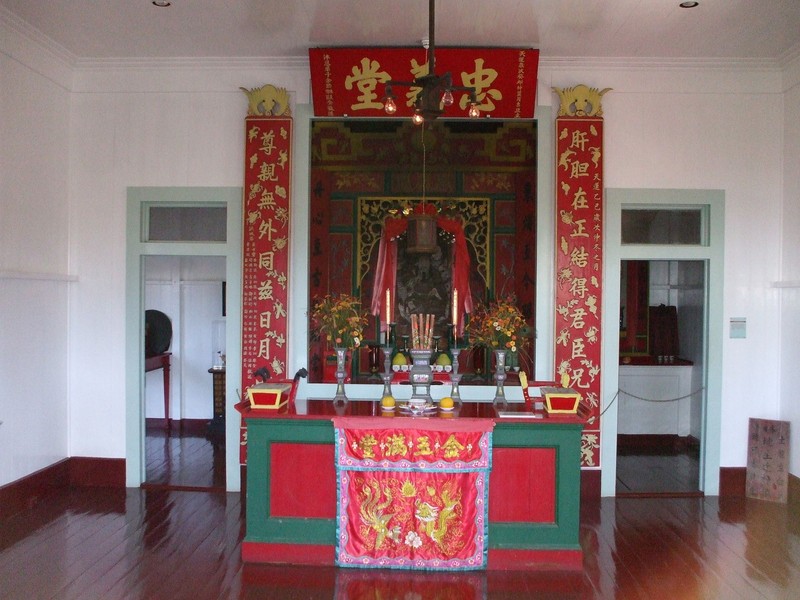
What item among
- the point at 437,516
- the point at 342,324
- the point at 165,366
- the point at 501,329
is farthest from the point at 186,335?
the point at 437,516

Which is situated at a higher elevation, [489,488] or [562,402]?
[562,402]

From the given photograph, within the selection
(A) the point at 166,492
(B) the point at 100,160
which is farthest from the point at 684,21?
(A) the point at 166,492

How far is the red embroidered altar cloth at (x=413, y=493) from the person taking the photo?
3.37 meters

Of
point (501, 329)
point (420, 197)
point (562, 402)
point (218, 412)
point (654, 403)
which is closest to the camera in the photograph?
point (562, 402)

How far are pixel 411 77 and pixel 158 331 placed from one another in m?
4.14

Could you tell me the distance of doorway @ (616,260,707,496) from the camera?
214 inches

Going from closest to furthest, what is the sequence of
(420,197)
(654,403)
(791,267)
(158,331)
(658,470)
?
(791,267)
(658,470)
(654,403)
(158,331)
(420,197)

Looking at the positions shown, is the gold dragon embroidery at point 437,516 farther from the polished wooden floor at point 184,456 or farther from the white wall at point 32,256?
the white wall at point 32,256

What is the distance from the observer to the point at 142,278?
4.89 metres

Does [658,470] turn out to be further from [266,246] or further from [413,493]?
[266,246]

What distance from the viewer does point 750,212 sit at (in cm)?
475

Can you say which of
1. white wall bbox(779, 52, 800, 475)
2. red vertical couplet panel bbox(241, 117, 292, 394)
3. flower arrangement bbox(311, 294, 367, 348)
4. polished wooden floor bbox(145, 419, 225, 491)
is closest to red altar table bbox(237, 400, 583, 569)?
flower arrangement bbox(311, 294, 367, 348)

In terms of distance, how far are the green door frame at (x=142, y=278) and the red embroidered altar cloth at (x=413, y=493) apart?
1685mm

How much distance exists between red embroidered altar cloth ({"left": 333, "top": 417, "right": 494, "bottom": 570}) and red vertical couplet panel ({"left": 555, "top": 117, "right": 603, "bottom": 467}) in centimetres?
155
